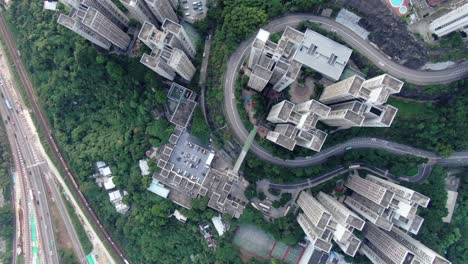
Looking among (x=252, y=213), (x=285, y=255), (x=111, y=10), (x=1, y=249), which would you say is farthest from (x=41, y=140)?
(x=285, y=255)

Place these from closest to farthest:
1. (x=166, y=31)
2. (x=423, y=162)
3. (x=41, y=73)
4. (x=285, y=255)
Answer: (x=166, y=31), (x=423, y=162), (x=285, y=255), (x=41, y=73)

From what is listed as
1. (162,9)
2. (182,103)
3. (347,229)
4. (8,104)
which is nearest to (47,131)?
(8,104)

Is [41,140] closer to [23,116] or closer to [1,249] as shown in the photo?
[23,116]

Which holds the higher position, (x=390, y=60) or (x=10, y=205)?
(x=390, y=60)

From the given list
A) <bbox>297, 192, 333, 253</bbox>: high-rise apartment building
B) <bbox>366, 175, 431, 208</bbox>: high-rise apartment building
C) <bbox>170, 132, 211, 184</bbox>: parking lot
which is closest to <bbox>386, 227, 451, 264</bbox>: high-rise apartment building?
<bbox>366, 175, 431, 208</bbox>: high-rise apartment building

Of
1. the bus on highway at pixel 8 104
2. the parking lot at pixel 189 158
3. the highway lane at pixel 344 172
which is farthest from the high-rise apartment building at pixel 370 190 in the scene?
the bus on highway at pixel 8 104
